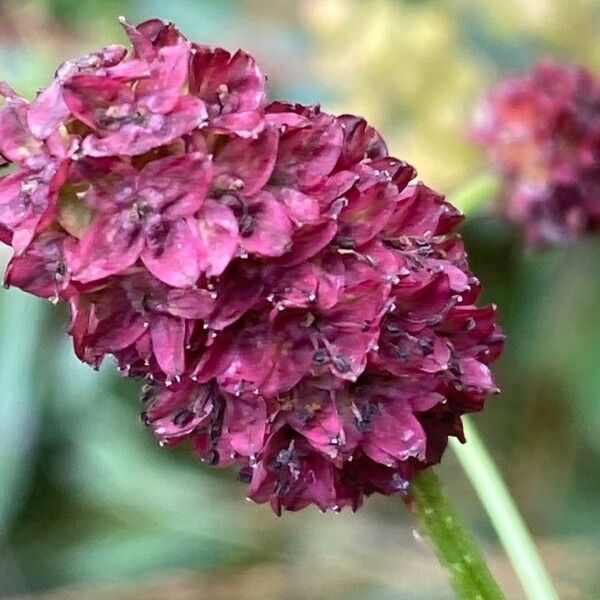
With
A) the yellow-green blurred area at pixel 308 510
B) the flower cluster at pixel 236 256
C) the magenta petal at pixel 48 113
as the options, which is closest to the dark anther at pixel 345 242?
the flower cluster at pixel 236 256

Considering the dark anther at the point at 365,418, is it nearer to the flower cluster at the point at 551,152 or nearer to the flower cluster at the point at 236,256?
the flower cluster at the point at 236,256

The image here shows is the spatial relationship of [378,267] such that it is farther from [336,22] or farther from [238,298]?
[336,22]

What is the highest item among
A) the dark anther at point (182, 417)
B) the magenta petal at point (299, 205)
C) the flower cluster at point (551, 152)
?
the flower cluster at point (551, 152)

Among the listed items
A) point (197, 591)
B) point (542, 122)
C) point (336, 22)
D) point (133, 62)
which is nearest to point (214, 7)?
point (336, 22)

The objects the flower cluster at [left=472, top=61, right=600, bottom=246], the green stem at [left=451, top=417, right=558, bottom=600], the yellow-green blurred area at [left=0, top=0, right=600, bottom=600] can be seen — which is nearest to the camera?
the green stem at [left=451, top=417, right=558, bottom=600]

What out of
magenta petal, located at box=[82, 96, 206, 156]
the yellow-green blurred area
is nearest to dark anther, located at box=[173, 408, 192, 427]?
magenta petal, located at box=[82, 96, 206, 156]

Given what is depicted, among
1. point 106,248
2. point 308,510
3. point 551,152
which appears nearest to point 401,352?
point 106,248

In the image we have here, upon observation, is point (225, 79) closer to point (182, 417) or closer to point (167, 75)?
point (167, 75)

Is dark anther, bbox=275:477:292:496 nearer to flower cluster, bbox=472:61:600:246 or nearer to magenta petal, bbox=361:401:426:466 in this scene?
magenta petal, bbox=361:401:426:466

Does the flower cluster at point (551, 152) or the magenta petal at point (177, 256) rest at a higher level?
the flower cluster at point (551, 152)
